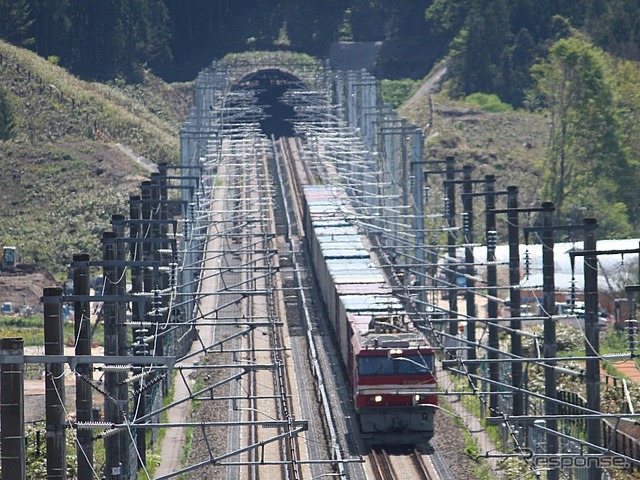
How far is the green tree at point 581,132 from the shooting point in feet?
281

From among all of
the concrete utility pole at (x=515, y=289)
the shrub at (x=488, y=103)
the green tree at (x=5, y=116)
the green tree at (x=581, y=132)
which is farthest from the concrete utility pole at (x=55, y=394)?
the shrub at (x=488, y=103)

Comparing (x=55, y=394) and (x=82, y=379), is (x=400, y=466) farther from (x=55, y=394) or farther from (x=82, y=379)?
(x=55, y=394)

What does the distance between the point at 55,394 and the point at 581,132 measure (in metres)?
69.7

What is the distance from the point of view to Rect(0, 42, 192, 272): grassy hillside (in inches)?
3093

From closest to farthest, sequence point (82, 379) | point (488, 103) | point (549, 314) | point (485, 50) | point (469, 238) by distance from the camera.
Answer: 1. point (82, 379)
2. point (549, 314)
3. point (469, 238)
4. point (488, 103)
5. point (485, 50)

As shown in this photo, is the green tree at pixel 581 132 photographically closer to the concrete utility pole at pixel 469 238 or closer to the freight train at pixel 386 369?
the concrete utility pole at pixel 469 238

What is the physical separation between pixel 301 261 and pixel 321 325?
13046mm

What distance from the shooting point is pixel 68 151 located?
92.8 m

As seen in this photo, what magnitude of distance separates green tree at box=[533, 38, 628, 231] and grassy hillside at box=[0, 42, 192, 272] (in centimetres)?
2452

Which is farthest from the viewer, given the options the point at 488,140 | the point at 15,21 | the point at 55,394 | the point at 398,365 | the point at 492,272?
the point at 15,21

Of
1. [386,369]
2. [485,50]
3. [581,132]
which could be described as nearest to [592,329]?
[386,369]

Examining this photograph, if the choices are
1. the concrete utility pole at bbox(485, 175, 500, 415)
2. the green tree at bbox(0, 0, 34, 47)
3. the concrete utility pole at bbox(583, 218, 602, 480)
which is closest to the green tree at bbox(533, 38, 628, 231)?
the concrete utility pole at bbox(485, 175, 500, 415)

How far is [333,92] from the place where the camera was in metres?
110

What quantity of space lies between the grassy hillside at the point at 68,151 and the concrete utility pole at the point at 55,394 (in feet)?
167
